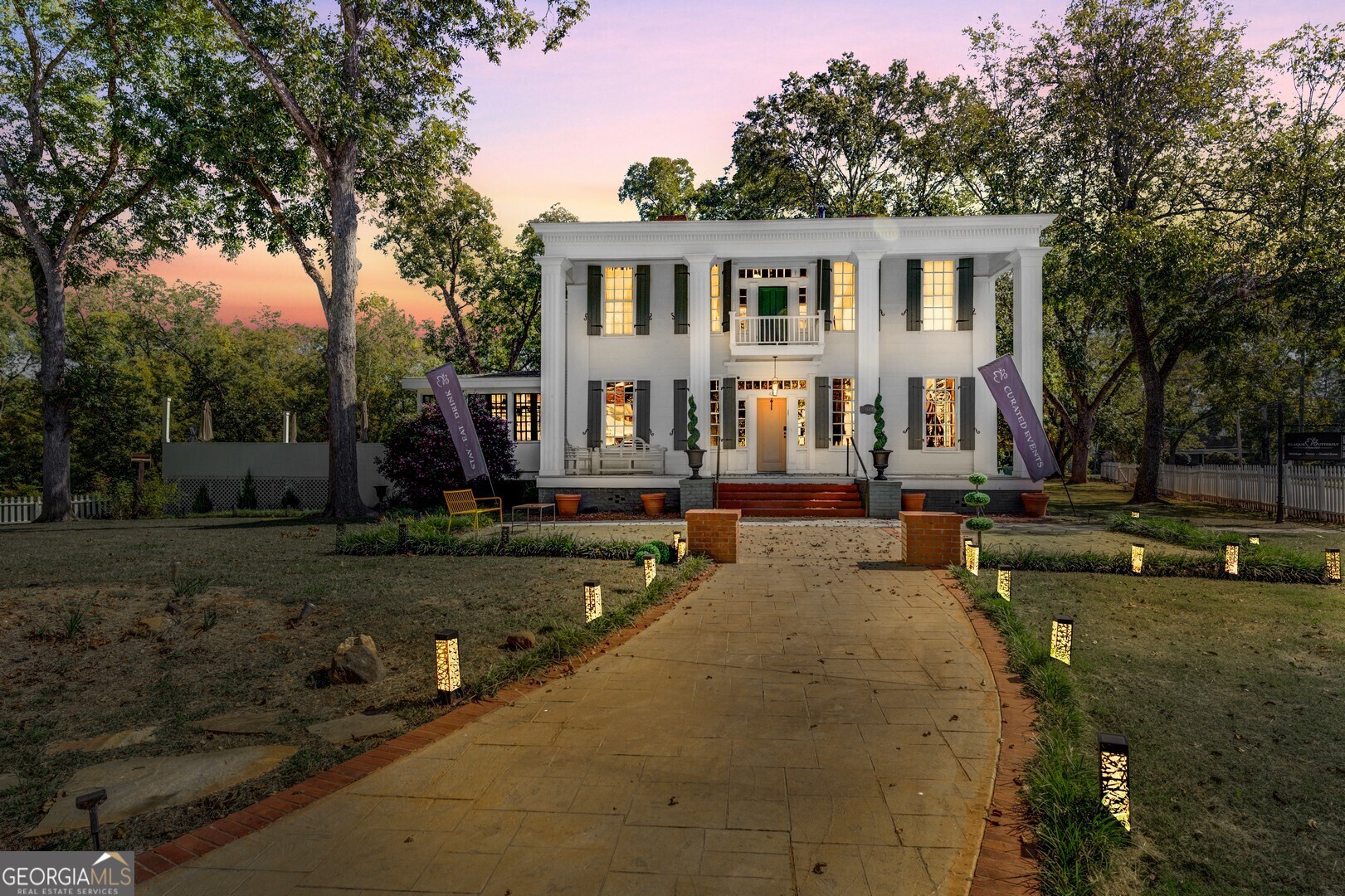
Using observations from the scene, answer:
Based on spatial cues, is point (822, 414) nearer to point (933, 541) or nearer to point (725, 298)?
point (725, 298)

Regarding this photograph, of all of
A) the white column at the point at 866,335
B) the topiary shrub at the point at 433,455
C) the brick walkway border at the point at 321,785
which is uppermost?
the white column at the point at 866,335

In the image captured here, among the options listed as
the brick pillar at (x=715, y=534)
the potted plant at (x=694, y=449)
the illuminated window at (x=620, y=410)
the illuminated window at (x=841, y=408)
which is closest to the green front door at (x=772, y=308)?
the illuminated window at (x=841, y=408)

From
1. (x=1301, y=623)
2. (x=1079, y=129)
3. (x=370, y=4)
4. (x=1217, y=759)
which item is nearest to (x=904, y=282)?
(x=1079, y=129)

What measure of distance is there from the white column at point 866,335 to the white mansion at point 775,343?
1.8 inches

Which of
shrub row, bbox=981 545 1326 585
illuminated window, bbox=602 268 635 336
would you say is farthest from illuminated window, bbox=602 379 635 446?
shrub row, bbox=981 545 1326 585

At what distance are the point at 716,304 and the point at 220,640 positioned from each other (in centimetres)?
1599

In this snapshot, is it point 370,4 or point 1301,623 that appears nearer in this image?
point 1301,623

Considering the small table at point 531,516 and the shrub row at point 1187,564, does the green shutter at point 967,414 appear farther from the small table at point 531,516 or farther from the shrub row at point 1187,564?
the small table at point 531,516

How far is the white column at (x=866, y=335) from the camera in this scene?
1866cm

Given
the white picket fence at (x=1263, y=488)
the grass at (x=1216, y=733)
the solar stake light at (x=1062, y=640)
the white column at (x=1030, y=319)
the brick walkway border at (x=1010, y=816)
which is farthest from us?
the white column at (x=1030, y=319)

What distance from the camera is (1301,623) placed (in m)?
7.07

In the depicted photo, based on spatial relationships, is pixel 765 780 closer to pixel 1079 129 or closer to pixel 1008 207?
pixel 1079 129

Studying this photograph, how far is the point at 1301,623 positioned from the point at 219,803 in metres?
9.29

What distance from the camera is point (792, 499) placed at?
17312mm
